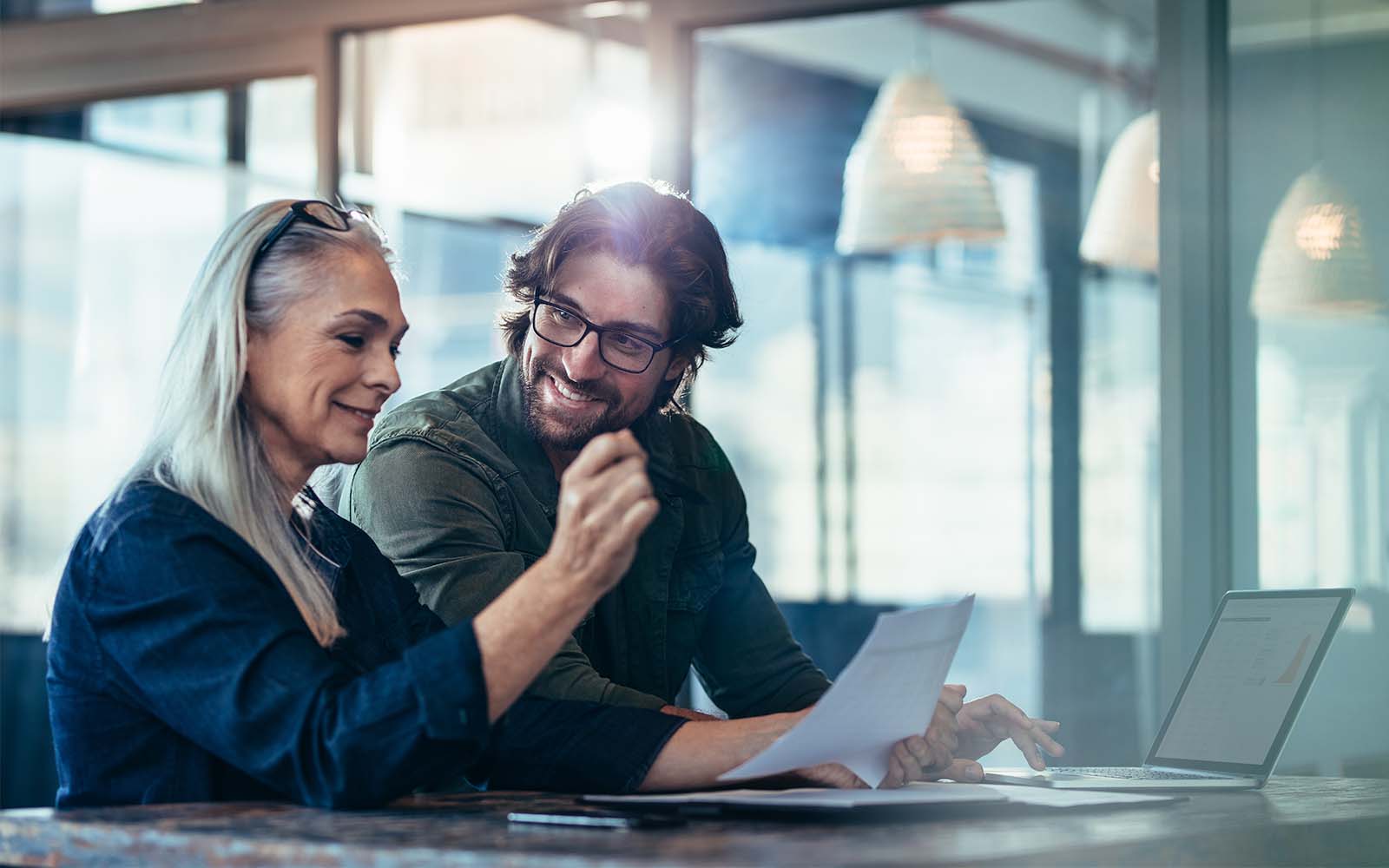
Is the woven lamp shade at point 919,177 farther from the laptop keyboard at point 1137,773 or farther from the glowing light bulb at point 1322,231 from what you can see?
the laptop keyboard at point 1137,773

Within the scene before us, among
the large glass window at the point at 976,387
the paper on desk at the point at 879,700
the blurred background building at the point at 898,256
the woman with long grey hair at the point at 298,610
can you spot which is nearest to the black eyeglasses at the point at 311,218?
the woman with long grey hair at the point at 298,610

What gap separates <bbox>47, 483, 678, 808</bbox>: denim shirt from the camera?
4.38ft

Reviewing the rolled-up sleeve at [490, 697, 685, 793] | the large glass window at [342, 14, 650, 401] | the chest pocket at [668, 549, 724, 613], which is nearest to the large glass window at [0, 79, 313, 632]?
the large glass window at [342, 14, 650, 401]

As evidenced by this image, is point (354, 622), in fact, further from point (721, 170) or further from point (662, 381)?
point (721, 170)

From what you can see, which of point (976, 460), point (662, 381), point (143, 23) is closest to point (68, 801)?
point (662, 381)

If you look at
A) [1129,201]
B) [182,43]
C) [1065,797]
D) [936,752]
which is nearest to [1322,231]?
[1129,201]

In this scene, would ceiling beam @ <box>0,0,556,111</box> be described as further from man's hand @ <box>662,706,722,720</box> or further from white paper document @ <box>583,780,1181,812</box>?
white paper document @ <box>583,780,1181,812</box>

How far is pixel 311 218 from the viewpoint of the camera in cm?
168

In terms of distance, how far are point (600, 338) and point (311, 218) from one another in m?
0.54

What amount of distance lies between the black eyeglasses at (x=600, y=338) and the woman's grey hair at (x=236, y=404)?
0.50 metres

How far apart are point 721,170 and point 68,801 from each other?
2687mm

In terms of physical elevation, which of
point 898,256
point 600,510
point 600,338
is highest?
point 898,256

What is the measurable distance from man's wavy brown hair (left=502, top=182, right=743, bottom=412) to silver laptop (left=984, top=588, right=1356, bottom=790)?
0.74 m

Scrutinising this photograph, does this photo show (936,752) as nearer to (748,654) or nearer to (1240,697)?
(1240,697)
